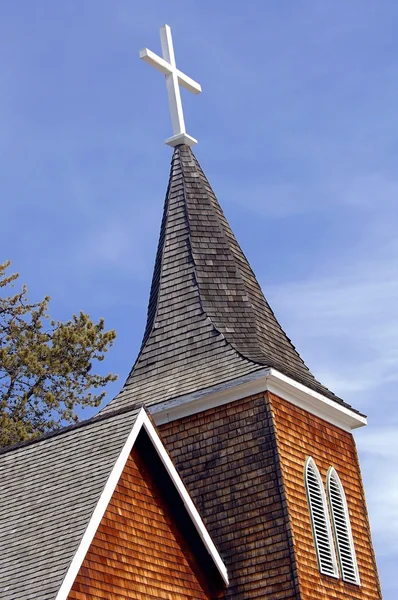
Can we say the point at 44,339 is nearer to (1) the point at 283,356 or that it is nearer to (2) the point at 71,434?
(1) the point at 283,356

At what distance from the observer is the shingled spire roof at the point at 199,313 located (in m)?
21.6

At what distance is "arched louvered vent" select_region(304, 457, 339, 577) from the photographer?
2033cm

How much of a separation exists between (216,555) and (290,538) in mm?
1069

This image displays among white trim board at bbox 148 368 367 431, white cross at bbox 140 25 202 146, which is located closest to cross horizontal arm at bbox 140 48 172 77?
white cross at bbox 140 25 202 146

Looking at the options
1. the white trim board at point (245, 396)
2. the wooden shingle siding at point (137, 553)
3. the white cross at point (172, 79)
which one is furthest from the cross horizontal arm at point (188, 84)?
the wooden shingle siding at point (137, 553)

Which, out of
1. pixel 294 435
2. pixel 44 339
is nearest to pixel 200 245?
pixel 294 435

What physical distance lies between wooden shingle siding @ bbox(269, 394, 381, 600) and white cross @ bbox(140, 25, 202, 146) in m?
6.28

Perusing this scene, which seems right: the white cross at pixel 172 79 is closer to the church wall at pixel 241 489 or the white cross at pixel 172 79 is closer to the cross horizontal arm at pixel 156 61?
the cross horizontal arm at pixel 156 61

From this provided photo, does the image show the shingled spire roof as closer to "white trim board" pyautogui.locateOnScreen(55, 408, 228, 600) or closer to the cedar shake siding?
"white trim board" pyautogui.locateOnScreen(55, 408, 228, 600)

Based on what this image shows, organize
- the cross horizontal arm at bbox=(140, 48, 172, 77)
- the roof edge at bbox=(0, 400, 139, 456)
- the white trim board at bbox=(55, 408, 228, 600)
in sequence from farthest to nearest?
1. the cross horizontal arm at bbox=(140, 48, 172, 77)
2. the roof edge at bbox=(0, 400, 139, 456)
3. the white trim board at bbox=(55, 408, 228, 600)

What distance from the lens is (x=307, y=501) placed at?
20.4m

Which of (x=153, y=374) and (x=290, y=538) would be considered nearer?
(x=290, y=538)

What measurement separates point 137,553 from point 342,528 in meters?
4.78

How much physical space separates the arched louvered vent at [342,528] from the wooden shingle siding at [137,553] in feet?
9.39
